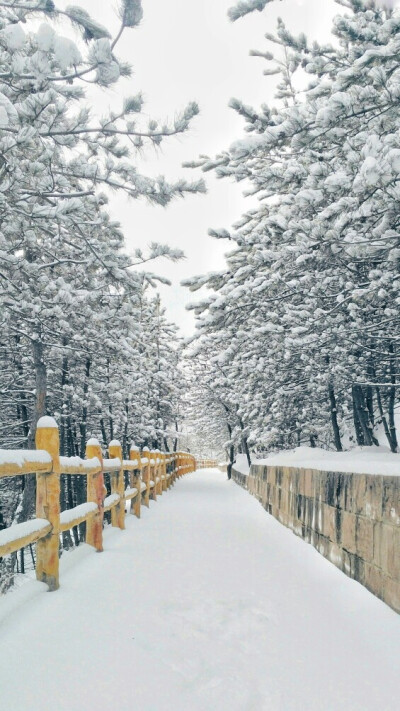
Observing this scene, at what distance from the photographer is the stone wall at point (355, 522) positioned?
3.10m

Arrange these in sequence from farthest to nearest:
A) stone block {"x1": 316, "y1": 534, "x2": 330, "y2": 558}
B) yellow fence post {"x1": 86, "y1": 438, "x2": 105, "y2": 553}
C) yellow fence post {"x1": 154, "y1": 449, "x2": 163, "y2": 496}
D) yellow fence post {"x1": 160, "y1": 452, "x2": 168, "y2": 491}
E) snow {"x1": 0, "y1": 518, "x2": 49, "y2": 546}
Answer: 1. yellow fence post {"x1": 160, "y1": 452, "x2": 168, "y2": 491}
2. yellow fence post {"x1": 154, "y1": 449, "x2": 163, "y2": 496}
3. yellow fence post {"x1": 86, "y1": 438, "x2": 105, "y2": 553}
4. stone block {"x1": 316, "y1": 534, "x2": 330, "y2": 558}
5. snow {"x1": 0, "y1": 518, "x2": 49, "y2": 546}

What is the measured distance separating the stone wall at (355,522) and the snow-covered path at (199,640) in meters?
0.15

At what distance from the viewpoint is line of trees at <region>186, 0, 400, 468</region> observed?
387cm

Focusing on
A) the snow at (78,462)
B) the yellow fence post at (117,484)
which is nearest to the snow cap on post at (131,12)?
the snow at (78,462)

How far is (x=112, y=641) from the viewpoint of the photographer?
265 centimetres

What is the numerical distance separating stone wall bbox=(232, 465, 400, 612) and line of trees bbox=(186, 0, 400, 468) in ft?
5.06

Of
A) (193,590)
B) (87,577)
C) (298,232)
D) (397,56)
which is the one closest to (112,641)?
(193,590)

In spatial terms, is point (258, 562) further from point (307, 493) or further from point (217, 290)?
point (217, 290)

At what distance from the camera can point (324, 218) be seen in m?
4.14

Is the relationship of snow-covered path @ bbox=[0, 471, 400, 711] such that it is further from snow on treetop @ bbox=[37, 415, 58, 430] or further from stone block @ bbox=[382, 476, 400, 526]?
snow on treetop @ bbox=[37, 415, 58, 430]

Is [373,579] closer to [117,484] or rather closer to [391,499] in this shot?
[391,499]

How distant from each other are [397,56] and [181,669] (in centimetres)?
438

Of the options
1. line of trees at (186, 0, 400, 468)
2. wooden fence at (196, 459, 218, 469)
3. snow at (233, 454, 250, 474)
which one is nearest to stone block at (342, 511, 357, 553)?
line of trees at (186, 0, 400, 468)

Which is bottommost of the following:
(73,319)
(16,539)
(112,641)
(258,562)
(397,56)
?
(258,562)
